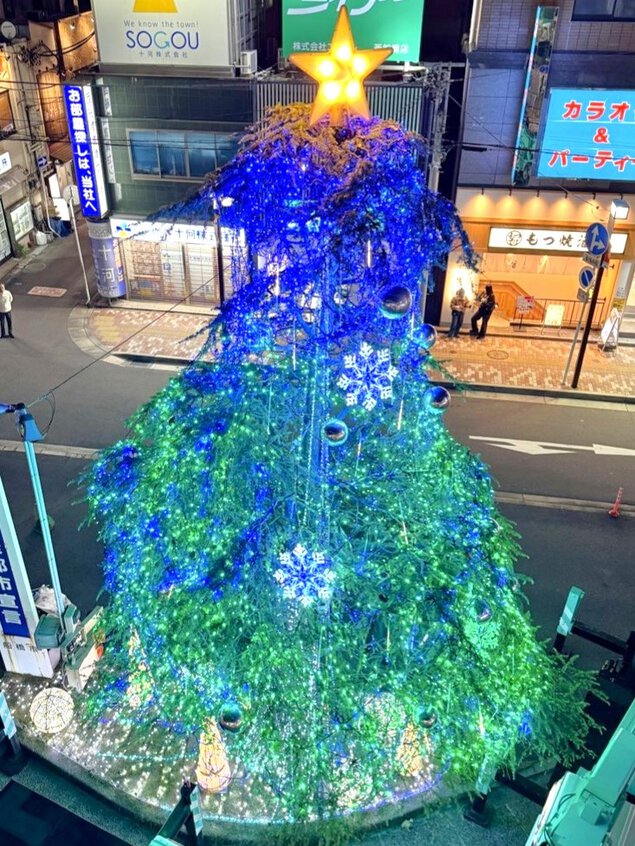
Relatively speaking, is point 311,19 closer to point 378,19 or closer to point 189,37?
point 378,19

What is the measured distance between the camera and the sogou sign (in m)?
15.7

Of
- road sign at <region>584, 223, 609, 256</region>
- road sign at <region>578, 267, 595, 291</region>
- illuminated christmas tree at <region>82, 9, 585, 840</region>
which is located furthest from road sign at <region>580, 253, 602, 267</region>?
illuminated christmas tree at <region>82, 9, 585, 840</region>

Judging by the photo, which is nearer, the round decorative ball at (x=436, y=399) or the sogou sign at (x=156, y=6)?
the round decorative ball at (x=436, y=399)

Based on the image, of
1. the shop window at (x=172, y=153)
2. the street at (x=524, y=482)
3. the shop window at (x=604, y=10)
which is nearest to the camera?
the street at (x=524, y=482)

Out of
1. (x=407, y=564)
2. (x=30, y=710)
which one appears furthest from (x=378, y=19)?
(x=30, y=710)

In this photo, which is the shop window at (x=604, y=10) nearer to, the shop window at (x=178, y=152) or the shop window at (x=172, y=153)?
the shop window at (x=178, y=152)

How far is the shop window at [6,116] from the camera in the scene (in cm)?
2044

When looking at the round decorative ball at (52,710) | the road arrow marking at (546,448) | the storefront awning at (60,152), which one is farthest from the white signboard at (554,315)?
the storefront awning at (60,152)

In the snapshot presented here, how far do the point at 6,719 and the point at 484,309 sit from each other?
546 inches

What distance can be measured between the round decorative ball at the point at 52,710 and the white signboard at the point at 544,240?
45.4 feet

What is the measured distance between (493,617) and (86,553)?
289 inches

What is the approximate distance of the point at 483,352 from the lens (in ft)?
58.1

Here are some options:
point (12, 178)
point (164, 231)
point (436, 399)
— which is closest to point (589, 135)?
point (164, 231)

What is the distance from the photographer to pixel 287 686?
6301 mm
